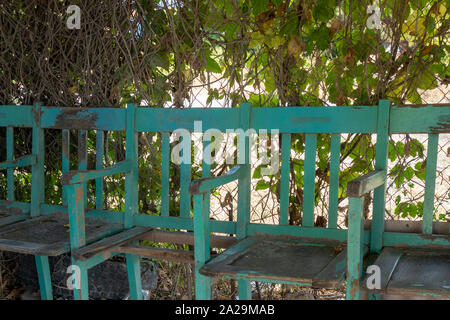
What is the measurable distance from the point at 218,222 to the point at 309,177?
430 millimetres

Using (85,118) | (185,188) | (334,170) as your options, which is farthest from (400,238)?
(85,118)

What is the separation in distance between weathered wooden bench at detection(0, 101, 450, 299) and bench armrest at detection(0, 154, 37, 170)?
3 cm

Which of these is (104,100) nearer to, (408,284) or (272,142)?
(272,142)

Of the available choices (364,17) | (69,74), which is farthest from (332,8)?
(69,74)

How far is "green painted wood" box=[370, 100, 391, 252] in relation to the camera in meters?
1.91

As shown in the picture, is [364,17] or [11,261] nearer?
[364,17]

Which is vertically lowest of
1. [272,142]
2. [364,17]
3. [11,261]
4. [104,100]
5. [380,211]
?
[11,261]

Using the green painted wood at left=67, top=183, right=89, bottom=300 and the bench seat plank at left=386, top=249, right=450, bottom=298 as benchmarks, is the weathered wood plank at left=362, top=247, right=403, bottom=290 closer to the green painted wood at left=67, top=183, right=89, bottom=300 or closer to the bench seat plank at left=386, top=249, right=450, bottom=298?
the bench seat plank at left=386, top=249, right=450, bottom=298

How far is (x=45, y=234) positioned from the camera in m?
2.18

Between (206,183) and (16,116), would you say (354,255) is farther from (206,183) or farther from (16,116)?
(16,116)

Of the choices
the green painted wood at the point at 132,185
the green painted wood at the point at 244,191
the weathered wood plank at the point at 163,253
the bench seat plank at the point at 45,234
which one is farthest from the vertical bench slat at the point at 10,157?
the green painted wood at the point at 244,191

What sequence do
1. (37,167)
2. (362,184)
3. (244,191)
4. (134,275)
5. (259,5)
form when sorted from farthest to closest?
(37,167), (134,275), (244,191), (259,5), (362,184)

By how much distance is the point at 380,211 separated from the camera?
6.34 ft
